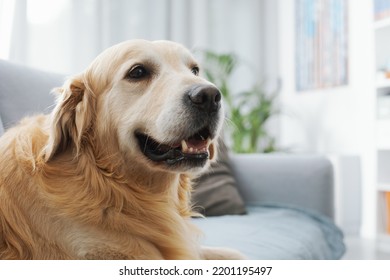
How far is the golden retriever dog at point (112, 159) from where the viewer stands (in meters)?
0.76

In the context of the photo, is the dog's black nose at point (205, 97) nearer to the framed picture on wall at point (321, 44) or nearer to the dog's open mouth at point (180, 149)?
the dog's open mouth at point (180, 149)

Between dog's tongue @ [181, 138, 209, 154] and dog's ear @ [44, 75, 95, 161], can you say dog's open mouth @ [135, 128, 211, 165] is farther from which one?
dog's ear @ [44, 75, 95, 161]

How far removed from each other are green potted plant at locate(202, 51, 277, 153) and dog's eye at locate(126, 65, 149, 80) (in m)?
1.72

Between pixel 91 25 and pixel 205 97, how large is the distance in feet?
4.31

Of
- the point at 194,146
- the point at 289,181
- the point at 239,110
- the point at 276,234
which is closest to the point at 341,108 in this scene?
the point at 239,110

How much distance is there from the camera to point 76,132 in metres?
0.85

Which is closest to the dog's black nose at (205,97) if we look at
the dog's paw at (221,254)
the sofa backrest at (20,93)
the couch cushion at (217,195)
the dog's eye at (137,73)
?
the dog's eye at (137,73)

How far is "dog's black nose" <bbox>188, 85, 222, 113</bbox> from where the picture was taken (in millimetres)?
791

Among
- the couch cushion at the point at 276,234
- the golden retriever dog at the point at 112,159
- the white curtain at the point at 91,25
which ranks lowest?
the couch cushion at the point at 276,234

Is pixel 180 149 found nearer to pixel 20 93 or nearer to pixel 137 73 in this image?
pixel 137 73

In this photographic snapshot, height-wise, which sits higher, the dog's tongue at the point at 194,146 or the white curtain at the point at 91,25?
the white curtain at the point at 91,25

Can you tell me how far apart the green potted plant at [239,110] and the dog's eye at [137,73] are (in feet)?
5.66
